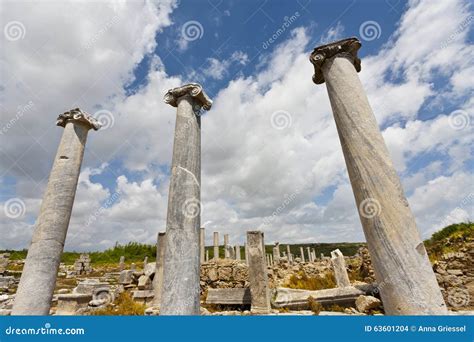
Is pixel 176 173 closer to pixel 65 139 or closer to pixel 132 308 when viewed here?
pixel 65 139

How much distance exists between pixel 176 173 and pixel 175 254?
63.5 inches

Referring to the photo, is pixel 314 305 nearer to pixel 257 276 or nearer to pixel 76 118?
pixel 257 276

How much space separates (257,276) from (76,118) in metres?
7.20

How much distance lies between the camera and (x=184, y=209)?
496 cm

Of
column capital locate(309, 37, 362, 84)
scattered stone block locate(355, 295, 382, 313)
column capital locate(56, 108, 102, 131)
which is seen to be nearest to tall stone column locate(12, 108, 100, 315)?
column capital locate(56, 108, 102, 131)

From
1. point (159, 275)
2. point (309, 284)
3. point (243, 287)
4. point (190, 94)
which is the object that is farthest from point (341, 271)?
point (190, 94)

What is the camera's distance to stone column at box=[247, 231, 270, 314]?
7949 mm

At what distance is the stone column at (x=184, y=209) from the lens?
4395mm

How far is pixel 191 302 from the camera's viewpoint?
4.39 meters

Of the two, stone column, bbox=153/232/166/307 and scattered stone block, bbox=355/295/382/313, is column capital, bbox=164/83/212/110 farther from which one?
scattered stone block, bbox=355/295/382/313

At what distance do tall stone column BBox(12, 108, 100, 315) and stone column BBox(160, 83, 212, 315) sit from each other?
2.98 meters

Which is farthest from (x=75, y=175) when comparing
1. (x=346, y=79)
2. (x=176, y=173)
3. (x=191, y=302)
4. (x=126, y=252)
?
(x=126, y=252)

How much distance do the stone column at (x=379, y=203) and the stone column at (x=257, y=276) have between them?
5150 millimetres

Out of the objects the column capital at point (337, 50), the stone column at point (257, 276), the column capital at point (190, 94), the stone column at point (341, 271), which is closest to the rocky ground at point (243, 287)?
the stone column at point (257, 276)
